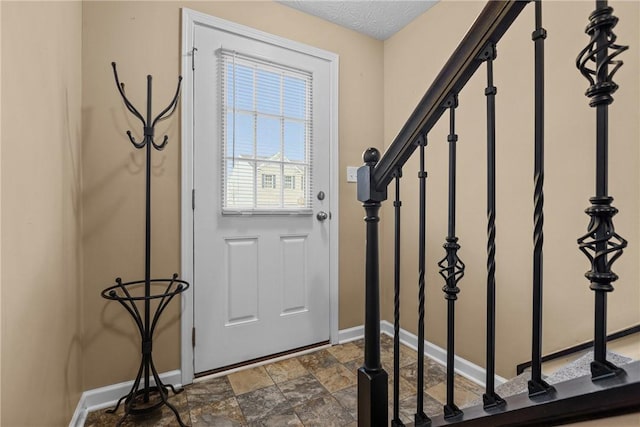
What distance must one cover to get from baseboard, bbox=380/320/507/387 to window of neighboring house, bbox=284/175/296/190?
1.34m

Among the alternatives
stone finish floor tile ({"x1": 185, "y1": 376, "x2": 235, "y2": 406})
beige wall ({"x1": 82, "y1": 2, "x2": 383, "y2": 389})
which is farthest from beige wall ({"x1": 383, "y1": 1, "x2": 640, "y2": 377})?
beige wall ({"x1": 82, "y1": 2, "x2": 383, "y2": 389})

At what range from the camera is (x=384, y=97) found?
2.64 meters

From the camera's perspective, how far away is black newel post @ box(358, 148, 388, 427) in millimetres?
1126

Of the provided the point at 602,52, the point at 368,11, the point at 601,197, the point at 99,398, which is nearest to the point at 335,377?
the point at 99,398

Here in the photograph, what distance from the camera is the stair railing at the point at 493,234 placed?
1.73 ft

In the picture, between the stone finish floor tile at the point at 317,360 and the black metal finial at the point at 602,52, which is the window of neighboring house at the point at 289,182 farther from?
the black metal finial at the point at 602,52

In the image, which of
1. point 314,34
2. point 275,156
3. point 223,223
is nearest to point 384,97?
point 314,34

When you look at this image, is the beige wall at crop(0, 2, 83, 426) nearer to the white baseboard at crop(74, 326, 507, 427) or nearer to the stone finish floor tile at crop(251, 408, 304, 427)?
the white baseboard at crop(74, 326, 507, 427)

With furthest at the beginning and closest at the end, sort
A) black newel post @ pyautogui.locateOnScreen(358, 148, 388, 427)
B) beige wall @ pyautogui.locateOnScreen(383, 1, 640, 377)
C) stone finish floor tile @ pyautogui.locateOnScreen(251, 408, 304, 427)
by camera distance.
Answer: stone finish floor tile @ pyautogui.locateOnScreen(251, 408, 304, 427)
beige wall @ pyautogui.locateOnScreen(383, 1, 640, 377)
black newel post @ pyautogui.locateOnScreen(358, 148, 388, 427)

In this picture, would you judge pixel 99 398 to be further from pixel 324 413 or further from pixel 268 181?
pixel 268 181

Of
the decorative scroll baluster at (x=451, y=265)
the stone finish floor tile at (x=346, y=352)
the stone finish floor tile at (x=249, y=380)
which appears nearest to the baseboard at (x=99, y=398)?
the stone finish floor tile at (x=249, y=380)

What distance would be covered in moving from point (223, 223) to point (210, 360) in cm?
83

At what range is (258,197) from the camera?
82.8 inches

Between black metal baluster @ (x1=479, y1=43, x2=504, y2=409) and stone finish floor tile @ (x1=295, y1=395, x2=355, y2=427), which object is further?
stone finish floor tile @ (x1=295, y1=395, x2=355, y2=427)
